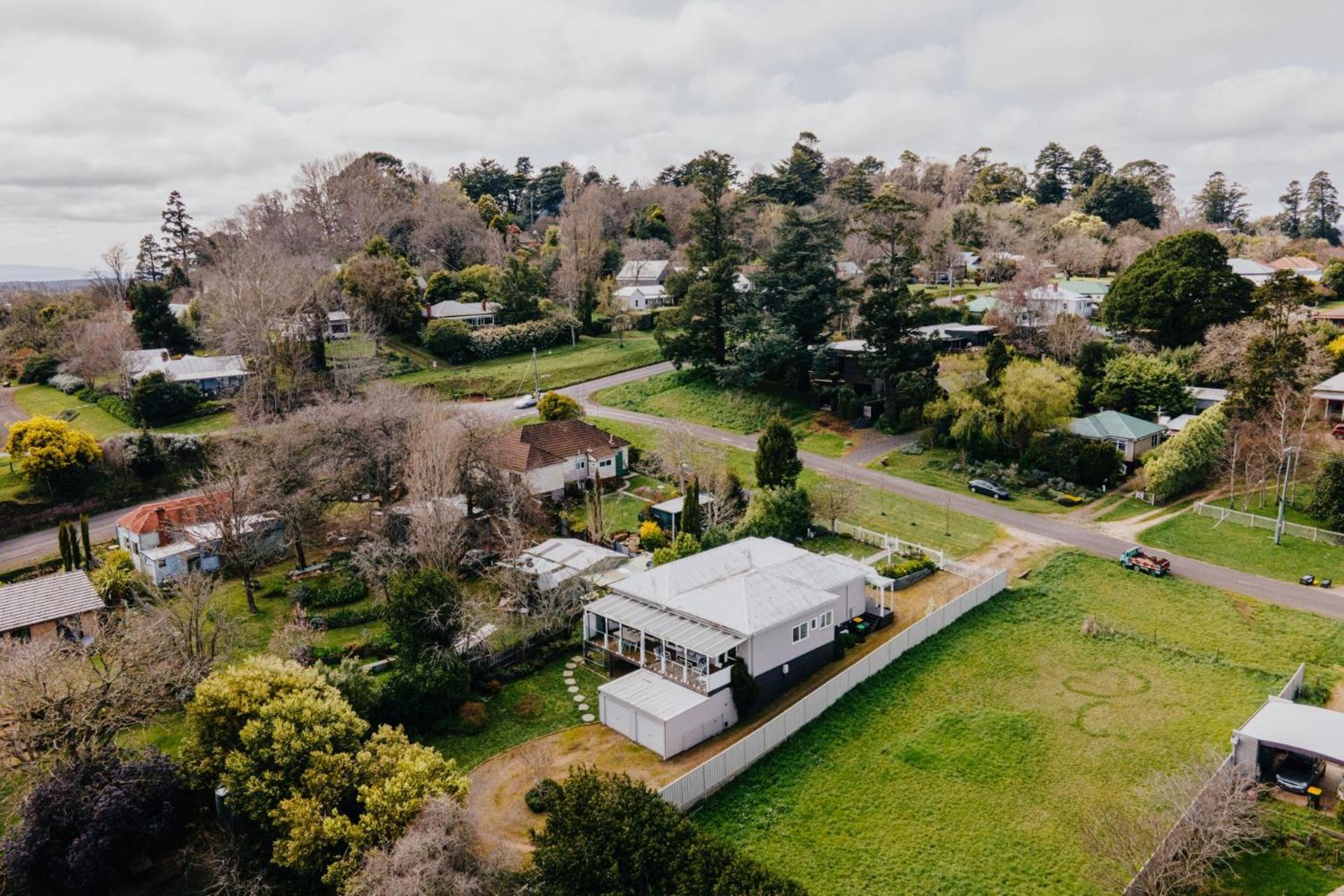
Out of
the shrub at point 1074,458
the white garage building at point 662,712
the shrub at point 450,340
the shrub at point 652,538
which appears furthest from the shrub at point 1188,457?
the shrub at point 450,340

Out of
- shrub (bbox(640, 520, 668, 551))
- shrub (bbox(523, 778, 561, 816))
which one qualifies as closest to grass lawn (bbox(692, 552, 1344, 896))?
shrub (bbox(523, 778, 561, 816))

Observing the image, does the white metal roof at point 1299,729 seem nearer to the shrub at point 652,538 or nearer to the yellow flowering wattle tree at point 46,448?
the shrub at point 652,538

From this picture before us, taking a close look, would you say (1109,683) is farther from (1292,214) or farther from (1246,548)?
(1292,214)

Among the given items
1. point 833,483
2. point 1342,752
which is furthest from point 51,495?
point 1342,752

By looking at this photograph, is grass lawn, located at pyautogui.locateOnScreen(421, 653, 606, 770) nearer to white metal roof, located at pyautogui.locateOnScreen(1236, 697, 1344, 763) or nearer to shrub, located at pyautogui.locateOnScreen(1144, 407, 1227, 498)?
white metal roof, located at pyautogui.locateOnScreen(1236, 697, 1344, 763)

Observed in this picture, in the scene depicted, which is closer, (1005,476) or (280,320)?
(1005,476)

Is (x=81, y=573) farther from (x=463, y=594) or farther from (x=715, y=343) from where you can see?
(x=715, y=343)

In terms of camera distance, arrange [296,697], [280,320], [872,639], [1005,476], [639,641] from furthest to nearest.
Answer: [280,320], [1005,476], [872,639], [639,641], [296,697]
